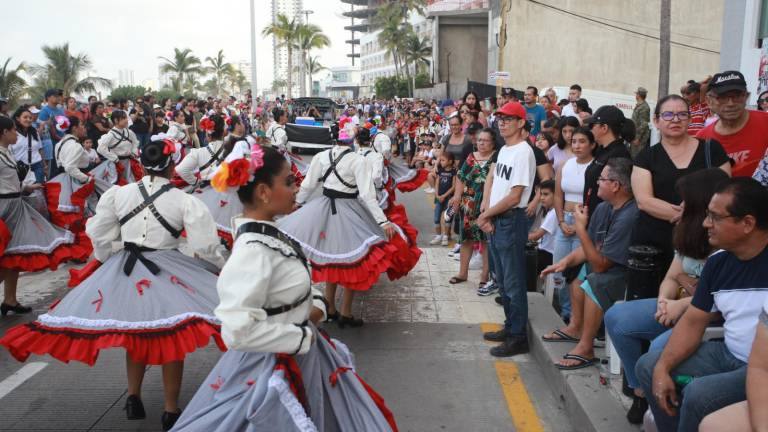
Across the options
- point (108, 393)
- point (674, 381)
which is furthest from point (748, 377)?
point (108, 393)

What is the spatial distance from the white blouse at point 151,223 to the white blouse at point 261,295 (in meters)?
1.55

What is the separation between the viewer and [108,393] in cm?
504

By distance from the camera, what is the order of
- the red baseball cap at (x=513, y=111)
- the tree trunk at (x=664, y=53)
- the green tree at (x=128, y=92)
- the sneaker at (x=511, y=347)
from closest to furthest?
the red baseball cap at (x=513, y=111)
the sneaker at (x=511, y=347)
the tree trunk at (x=664, y=53)
the green tree at (x=128, y=92)

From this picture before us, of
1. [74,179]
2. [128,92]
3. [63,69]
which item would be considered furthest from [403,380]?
[128,92]

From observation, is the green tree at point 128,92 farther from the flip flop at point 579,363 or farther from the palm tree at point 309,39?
the flip flop at point 579,363

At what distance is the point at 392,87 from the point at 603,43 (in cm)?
4910

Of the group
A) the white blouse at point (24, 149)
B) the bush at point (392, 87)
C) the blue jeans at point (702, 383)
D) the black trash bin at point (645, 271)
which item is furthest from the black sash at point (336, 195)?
the bush at point (392, 87)

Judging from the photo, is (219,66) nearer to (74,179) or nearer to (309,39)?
(309,39)

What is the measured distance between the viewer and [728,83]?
4.52m

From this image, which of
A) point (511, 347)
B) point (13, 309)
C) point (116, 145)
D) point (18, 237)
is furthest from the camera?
point (116, 145)

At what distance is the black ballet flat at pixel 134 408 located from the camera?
14.9ft

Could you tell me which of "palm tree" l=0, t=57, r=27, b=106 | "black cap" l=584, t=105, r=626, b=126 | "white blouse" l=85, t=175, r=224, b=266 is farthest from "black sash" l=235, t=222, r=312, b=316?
"palm tree" l=0, t=57, r=27, b=106

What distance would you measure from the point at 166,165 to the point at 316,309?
2.00 metres

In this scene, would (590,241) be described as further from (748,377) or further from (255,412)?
(255,412)
